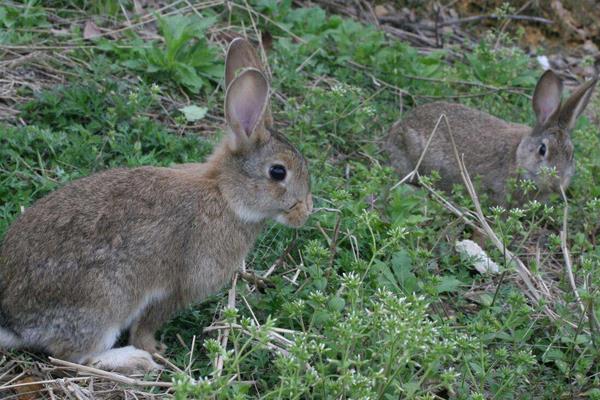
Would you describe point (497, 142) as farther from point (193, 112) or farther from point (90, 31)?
point (90, 31)

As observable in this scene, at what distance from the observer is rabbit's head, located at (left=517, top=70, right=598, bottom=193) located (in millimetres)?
6332

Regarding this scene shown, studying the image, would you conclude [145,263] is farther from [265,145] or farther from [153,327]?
[265,145]

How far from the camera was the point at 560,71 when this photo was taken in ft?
28.5

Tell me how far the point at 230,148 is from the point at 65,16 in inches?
117

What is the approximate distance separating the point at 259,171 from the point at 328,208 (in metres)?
0.63

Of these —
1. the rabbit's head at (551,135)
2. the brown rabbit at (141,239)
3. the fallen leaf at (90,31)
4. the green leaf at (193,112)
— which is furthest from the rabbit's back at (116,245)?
the rabbit's head at (551,135)

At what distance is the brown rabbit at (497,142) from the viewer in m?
6.37

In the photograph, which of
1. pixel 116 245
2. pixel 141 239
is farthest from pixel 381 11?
pixel 116 245

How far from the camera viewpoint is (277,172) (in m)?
4.34

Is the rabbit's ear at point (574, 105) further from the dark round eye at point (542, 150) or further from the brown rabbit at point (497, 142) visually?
the dark round eye at point (542, 150)

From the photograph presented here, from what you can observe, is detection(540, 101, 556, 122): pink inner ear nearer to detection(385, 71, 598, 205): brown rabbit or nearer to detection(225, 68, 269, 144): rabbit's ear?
detection(385, 71, 598, 205): brown rabbit

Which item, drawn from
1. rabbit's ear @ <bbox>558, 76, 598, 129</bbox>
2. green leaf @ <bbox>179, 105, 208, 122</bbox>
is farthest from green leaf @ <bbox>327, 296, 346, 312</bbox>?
rabbit's ear @ <bbox>558, 76, 598, 129</bbox>

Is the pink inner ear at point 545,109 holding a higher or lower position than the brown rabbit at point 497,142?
higher

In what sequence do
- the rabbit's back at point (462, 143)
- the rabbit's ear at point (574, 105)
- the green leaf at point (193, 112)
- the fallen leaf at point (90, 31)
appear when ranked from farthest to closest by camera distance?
1. the rabbit's back at point (462, 143)
2. the fallen leaf at point (90, 31)
3. the rabbit's ear at point (574, 105)
4. the green leaf at point (193, 112)
